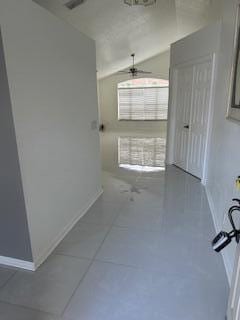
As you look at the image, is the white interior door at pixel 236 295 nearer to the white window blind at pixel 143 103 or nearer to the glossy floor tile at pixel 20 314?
the glossy floor tile at pixel 20 314

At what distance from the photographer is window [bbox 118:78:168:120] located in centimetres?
969

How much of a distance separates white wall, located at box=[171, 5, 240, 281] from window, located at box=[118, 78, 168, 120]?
546 cm

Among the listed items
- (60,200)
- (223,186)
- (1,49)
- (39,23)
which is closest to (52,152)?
(60,200)

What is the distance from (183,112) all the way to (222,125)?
1711 millimetres

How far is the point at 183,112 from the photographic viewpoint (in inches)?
175

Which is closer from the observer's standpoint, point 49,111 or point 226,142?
point 49,111

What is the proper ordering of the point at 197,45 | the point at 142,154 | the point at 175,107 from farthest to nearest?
the point at 142,154 < the point at 175,107 < the point at 197,45

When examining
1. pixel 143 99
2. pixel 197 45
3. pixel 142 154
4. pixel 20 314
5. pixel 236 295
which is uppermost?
pixel 197 45

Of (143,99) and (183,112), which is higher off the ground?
(143,99)

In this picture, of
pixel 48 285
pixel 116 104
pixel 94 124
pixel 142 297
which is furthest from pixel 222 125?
pixel 116 104

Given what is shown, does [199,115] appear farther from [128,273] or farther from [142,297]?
[142,297]

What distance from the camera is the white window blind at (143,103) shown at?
31.9 ft

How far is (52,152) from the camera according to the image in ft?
7.32

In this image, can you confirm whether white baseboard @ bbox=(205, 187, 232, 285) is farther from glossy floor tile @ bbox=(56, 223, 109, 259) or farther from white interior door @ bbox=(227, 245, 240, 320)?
glossy floor tile @ bbox=(56, 223, 109, 259)
